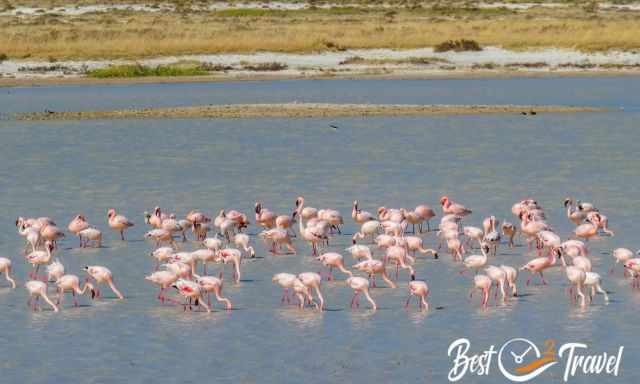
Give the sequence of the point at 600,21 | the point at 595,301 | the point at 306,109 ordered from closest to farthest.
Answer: the point at 595,301 → the point at 306,109 → the point at 600,21

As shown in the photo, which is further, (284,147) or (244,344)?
(284,147)

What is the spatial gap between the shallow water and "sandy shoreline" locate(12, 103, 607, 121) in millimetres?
700

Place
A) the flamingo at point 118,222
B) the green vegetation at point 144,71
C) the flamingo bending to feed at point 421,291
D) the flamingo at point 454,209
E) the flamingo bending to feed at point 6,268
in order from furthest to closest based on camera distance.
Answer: the green vegetation at point 144,71 → the flamingo at point 454,209 → the flamingo at point 118,222 → the flamingo bending to feed at point 6,268 → the flamingo bending to feed at point 421,291

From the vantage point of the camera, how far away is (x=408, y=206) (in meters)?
21.0

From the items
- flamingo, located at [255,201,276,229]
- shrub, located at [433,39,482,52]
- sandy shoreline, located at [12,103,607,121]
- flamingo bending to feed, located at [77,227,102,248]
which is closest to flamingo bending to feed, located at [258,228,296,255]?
flamingo, located at [255,201,276,229]

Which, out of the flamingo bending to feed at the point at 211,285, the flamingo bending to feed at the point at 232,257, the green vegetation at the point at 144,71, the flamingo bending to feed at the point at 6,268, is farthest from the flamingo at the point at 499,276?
the green vegetation at the point at 144,71

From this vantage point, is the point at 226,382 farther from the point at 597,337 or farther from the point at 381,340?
the point at 597,337

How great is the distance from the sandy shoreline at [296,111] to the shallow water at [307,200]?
0.70 meters

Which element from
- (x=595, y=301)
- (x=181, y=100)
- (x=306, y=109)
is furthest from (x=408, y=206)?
(x=181, y=100)

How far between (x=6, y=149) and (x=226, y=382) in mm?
19357

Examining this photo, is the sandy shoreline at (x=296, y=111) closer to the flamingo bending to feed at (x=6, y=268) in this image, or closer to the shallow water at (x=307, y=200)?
the shallow water at (x=307, y=200)

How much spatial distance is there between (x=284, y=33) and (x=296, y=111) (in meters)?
22.9

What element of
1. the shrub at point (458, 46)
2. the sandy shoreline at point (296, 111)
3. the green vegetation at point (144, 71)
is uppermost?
the sandy shoreline at point (296, 111)

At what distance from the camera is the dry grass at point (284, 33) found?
176 feet
